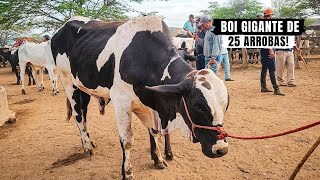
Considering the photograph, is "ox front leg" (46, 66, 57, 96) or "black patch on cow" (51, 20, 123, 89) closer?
"black patch on cow" (51, 20, 123, 89)

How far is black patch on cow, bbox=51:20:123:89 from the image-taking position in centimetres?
342

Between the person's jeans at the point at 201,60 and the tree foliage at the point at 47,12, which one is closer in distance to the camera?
the person's jeans at the point at 201,60

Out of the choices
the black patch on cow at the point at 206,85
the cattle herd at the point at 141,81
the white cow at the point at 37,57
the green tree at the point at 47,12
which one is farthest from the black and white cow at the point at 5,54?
the black patch on cow at the point at 206,85

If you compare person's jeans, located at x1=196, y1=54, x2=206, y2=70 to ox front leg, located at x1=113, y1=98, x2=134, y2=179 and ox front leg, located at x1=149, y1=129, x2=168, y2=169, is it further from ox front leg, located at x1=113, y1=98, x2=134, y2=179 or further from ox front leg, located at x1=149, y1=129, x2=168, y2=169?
ox front leg, located at x1=113, y1=98, x2=134, y2=179

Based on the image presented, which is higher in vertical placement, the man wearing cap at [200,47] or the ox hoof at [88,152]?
the man wearing cap at [200,47]

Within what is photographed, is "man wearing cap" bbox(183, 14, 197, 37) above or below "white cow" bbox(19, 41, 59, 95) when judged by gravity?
above

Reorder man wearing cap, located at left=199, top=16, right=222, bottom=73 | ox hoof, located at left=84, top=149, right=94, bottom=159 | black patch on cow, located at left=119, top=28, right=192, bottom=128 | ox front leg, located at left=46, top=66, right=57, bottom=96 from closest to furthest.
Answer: black patch on cow, located at left=119, top=28, right=192, bottom=128
ox hoof, located at left=84, top=149, right=94, bottom=159
man wearing cap, located at left=199, top=16, right=222, bottom=73
ox front leg, located at left=46, top=66, right=57, bottom=96

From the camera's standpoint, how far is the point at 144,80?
2945 mm

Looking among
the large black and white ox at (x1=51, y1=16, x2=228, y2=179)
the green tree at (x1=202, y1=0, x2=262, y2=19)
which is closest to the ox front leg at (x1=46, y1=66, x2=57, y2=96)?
the large black and white ox at (x1=51, y1=16, x2=228, y2=179)

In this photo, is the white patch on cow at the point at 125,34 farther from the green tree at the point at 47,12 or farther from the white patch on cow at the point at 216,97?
the green tree at the point at 47,12

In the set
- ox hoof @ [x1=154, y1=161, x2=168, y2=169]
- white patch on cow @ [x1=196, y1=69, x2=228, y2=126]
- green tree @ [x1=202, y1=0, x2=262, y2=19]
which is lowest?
ox hoof @ [x1=154, y1=161, x2=168, y2=169]

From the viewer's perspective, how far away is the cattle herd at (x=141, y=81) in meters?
2.35

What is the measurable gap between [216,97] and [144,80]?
91 cm

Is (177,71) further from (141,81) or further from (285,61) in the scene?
(285,61)
